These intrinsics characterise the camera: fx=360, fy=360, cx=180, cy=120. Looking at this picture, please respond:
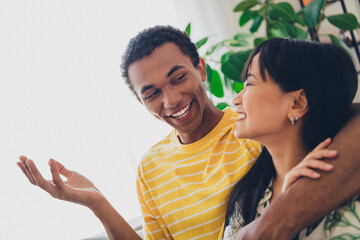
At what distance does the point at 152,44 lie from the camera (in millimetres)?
1207

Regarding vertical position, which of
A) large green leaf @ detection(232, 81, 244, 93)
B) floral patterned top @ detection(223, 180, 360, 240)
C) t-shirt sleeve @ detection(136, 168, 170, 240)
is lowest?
t-shirt sleeve @ detection(136, 168, 170, 240)

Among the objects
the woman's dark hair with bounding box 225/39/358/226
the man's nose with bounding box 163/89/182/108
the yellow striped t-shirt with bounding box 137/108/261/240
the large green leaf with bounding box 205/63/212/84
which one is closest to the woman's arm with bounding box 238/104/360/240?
the woman's dark hair with bounding box 225/39/358/226

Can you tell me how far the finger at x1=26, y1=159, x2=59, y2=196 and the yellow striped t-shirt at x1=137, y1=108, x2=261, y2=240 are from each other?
0.35 m

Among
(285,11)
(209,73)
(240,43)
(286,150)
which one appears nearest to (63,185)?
(286,150)

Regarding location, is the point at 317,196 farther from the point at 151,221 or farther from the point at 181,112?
the point at 151,221

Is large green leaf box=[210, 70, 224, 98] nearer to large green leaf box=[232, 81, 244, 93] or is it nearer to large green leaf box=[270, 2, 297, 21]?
large green leaf box=[232, 81, 244, 93]

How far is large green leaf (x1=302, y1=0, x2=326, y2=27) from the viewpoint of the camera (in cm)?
199

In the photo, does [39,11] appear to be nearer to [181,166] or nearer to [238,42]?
[238,42]

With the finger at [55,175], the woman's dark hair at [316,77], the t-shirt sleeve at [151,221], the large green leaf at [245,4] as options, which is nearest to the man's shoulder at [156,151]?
the t-shirt sleeve at [151,221]

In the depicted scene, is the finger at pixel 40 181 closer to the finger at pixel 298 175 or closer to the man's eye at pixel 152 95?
the man's eye at pixel 152 95

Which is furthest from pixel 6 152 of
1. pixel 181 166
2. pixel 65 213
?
pixel 181 166

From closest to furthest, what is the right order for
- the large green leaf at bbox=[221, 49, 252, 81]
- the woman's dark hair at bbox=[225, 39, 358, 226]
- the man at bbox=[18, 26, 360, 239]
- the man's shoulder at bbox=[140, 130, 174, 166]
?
the woman's dark hair at bbox=[225, 39, 358, 226] → the man at bbox=[18, 26, 360, 239] → the man's shoulder at bbox=[140, 130, 174, 166] → the large green leaf at bbox=[221, 49, 252, 81]

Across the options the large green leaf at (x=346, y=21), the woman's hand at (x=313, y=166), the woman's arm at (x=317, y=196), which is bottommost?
the woman's arm at (x=317, y=196)

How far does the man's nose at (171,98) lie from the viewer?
A: 1.17 metres
